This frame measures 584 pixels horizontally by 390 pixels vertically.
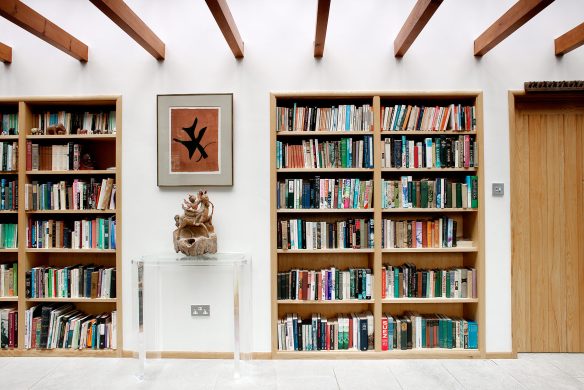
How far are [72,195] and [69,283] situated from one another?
72 centimetres

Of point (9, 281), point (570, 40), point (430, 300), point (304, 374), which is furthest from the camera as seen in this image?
point (9, 281)

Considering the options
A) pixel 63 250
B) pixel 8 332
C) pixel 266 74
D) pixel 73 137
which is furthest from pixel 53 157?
pixel 266 74

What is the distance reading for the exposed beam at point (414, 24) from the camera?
2.13 metres

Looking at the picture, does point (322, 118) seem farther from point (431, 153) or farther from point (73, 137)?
point (73, 137)

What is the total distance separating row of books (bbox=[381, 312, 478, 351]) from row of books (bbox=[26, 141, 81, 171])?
2840mm

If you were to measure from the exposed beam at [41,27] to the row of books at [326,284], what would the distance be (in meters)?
2.39

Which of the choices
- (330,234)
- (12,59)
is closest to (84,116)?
(12,59)

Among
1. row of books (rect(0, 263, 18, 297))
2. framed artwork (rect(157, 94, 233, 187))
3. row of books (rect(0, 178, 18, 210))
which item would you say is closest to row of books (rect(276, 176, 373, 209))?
framed artwork (rect(157, 94, 233, 187))

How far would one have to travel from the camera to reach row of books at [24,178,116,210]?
2.84m

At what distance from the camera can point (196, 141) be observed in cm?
280

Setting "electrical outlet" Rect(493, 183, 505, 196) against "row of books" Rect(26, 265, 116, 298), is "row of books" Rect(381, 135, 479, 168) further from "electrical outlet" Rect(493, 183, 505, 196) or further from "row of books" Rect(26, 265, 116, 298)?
"row of books" Rect(26, 265, 116, 298)

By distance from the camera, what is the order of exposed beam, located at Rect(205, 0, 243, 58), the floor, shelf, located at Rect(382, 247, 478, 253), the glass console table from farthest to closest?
shelf, located at Rect(382, 247, 478, 253) < the glass console table < the floor < exposed beam, located at Rect(205, 0, 243, 58)

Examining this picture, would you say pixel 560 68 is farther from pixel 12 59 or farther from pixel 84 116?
pixel 12 59

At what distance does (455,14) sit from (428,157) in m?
1.19
